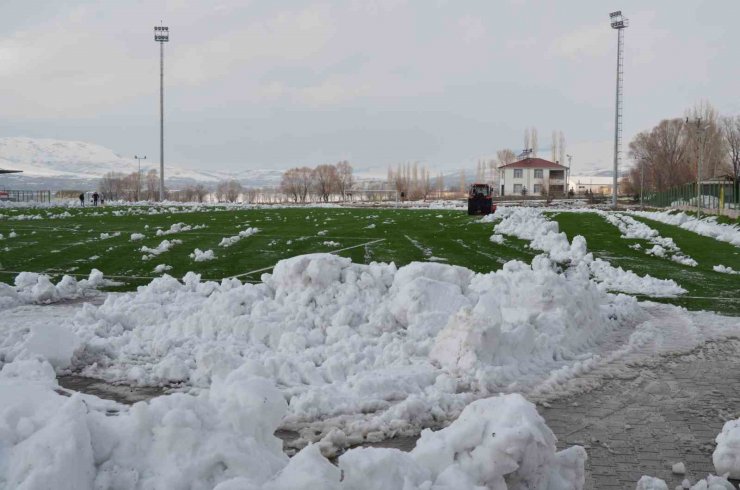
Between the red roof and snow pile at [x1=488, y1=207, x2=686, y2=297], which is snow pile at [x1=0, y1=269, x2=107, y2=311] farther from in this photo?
Answer: the red roof

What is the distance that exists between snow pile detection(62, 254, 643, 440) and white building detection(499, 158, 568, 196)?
103 metres

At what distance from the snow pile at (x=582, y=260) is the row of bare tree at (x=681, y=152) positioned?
185 feet

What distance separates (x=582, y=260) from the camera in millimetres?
18219

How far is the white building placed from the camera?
4419 inches

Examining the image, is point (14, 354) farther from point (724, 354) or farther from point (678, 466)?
point (724, 354)

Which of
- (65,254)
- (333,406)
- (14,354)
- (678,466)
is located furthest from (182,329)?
(65,254)

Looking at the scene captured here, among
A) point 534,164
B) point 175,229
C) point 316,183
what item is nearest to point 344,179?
point 316,183

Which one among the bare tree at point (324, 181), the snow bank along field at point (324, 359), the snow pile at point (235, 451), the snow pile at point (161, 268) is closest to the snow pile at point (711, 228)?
the snow bank along field at point (324, 359)

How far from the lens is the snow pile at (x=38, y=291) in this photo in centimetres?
1245

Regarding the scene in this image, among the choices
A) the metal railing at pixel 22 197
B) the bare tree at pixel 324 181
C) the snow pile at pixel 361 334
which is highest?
the bare tree at pixel 324 181

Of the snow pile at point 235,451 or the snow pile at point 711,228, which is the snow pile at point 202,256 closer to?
the snow pile at point 235,451

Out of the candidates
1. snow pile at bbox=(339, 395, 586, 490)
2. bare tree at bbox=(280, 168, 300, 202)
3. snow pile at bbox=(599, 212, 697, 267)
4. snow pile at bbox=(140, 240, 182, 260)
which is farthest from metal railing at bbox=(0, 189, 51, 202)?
snow pile at bbox=(339, 395, 586, 490)

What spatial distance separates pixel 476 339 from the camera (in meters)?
7.98

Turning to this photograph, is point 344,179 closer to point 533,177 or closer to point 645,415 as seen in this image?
point 533,177
